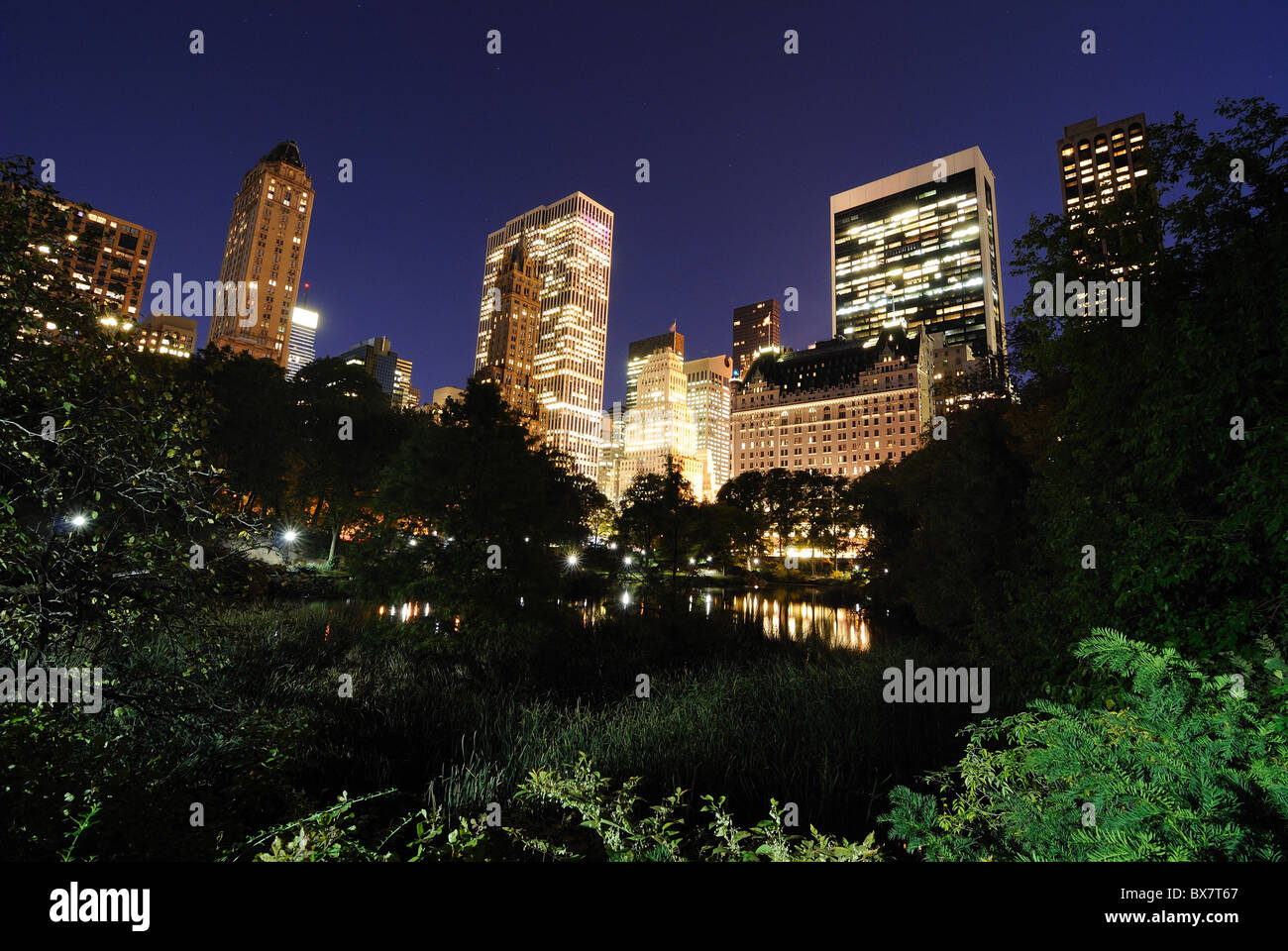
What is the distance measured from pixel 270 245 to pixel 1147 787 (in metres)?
199

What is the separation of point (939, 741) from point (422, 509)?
57.1 ft

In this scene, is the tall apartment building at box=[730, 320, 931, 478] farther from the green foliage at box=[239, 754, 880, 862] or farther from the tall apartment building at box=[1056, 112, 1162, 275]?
the green foliage at box=[239, 754, 880, 862]

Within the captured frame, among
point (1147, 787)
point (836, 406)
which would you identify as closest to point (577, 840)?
point (1147, 787)

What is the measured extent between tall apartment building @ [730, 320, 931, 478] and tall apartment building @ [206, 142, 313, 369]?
442 ft

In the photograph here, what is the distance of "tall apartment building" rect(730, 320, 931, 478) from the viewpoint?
14362 centimetres

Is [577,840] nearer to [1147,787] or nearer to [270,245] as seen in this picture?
[1147,787]

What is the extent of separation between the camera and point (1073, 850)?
11.5 ft

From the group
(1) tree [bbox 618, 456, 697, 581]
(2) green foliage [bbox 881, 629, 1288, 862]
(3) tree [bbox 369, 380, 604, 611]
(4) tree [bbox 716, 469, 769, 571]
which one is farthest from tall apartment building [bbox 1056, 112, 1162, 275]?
(2) green foliage [bbox 881, 629, 1288, 862]

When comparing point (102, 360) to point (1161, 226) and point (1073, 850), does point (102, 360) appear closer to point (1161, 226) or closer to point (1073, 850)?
point (1073, 850)

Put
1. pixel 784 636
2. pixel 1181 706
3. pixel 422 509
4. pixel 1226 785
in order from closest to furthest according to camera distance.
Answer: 1. pixel 1226 785
2. pixel 1181 706
3. pixel 422 509
4. pixel 784 636

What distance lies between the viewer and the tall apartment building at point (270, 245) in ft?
485

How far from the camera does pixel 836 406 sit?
15312cm
